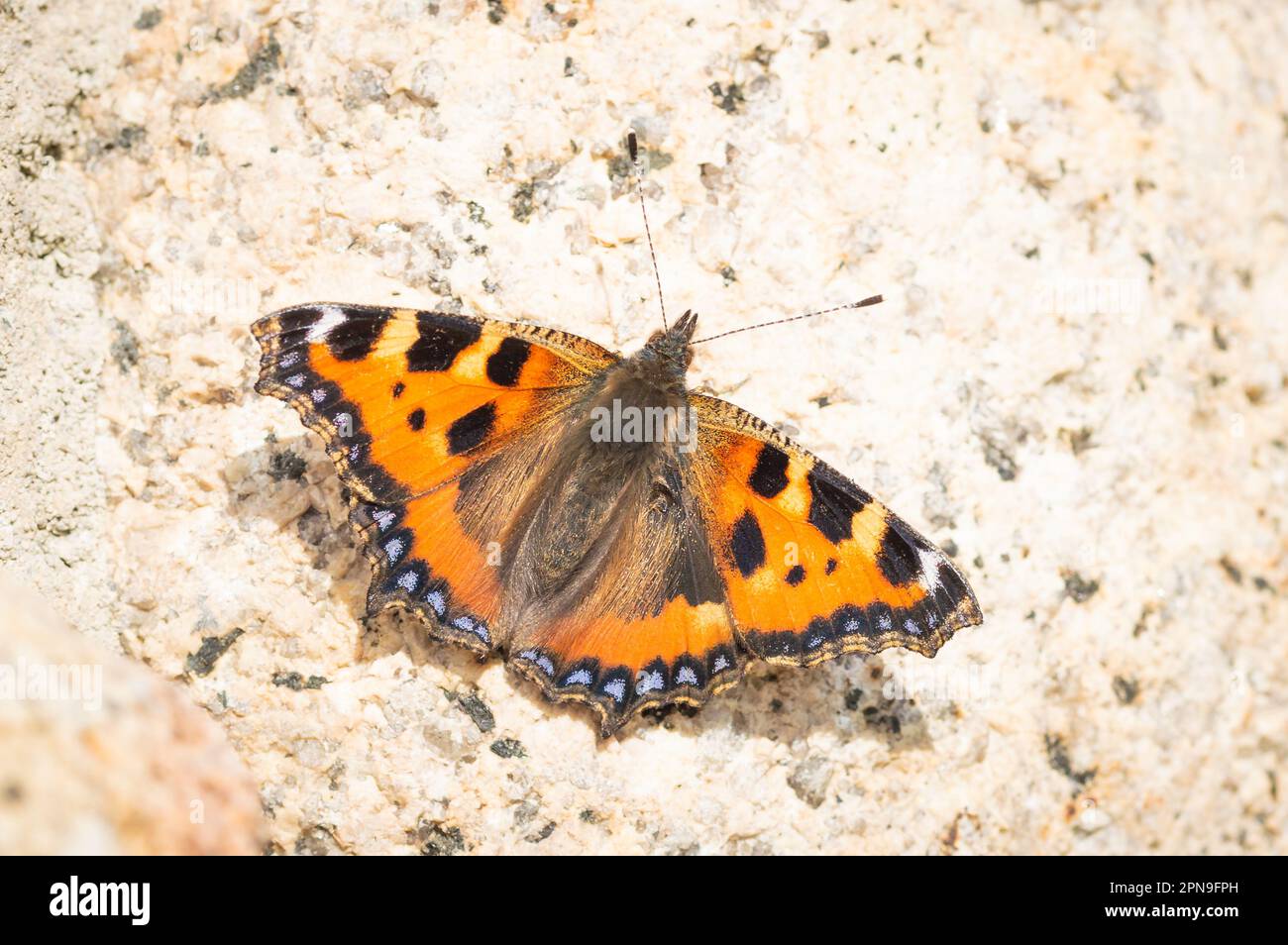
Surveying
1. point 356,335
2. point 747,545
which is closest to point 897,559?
point 747,545

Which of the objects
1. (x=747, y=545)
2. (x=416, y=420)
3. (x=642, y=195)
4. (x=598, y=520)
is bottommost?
(x=747, y=545)

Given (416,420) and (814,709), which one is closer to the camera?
(416,420)

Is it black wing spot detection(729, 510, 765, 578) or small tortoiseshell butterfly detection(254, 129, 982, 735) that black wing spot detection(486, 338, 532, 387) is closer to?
small tortoiseshell butterfly detection(254, 129, 982, 735)

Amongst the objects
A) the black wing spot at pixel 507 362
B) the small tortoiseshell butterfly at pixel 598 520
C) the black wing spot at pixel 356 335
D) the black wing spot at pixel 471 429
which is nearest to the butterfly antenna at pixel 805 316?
the small tortoiseshell butterfly at pixel 598 520

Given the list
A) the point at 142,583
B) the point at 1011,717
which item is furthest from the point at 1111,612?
the point at 142,583

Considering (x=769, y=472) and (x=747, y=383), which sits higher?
(x=747, y=383)

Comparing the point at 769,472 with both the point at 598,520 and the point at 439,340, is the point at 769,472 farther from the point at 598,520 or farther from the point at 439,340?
the point at 439,340
